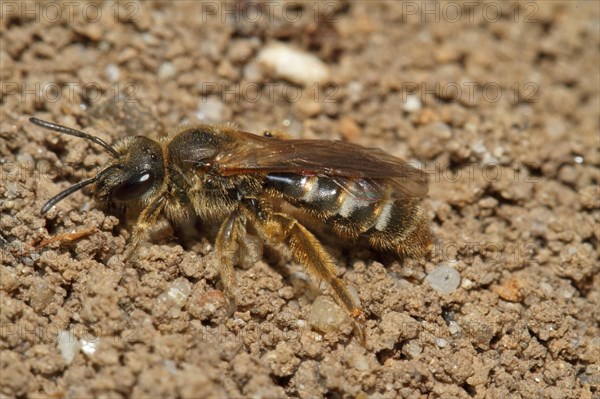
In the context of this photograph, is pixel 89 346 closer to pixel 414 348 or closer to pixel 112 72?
pixel 414 348

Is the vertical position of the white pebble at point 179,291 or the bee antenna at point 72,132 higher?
the bee antenna at point 72,132

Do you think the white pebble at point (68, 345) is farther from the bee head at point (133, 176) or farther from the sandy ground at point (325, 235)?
the bee head at point (133, 176)

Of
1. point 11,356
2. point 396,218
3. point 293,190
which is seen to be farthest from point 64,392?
point 396,218

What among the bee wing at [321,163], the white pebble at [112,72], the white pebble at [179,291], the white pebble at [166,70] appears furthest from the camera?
the white pebble at [166,70]

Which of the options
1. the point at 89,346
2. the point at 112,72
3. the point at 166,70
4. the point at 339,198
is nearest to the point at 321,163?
the point at 339,198

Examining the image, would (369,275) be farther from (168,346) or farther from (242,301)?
(168,346)

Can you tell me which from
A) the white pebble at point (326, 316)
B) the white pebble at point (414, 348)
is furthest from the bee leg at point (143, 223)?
the white pebble at point (414, 348)

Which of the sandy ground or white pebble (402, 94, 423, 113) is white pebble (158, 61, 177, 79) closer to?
the sandy ground
